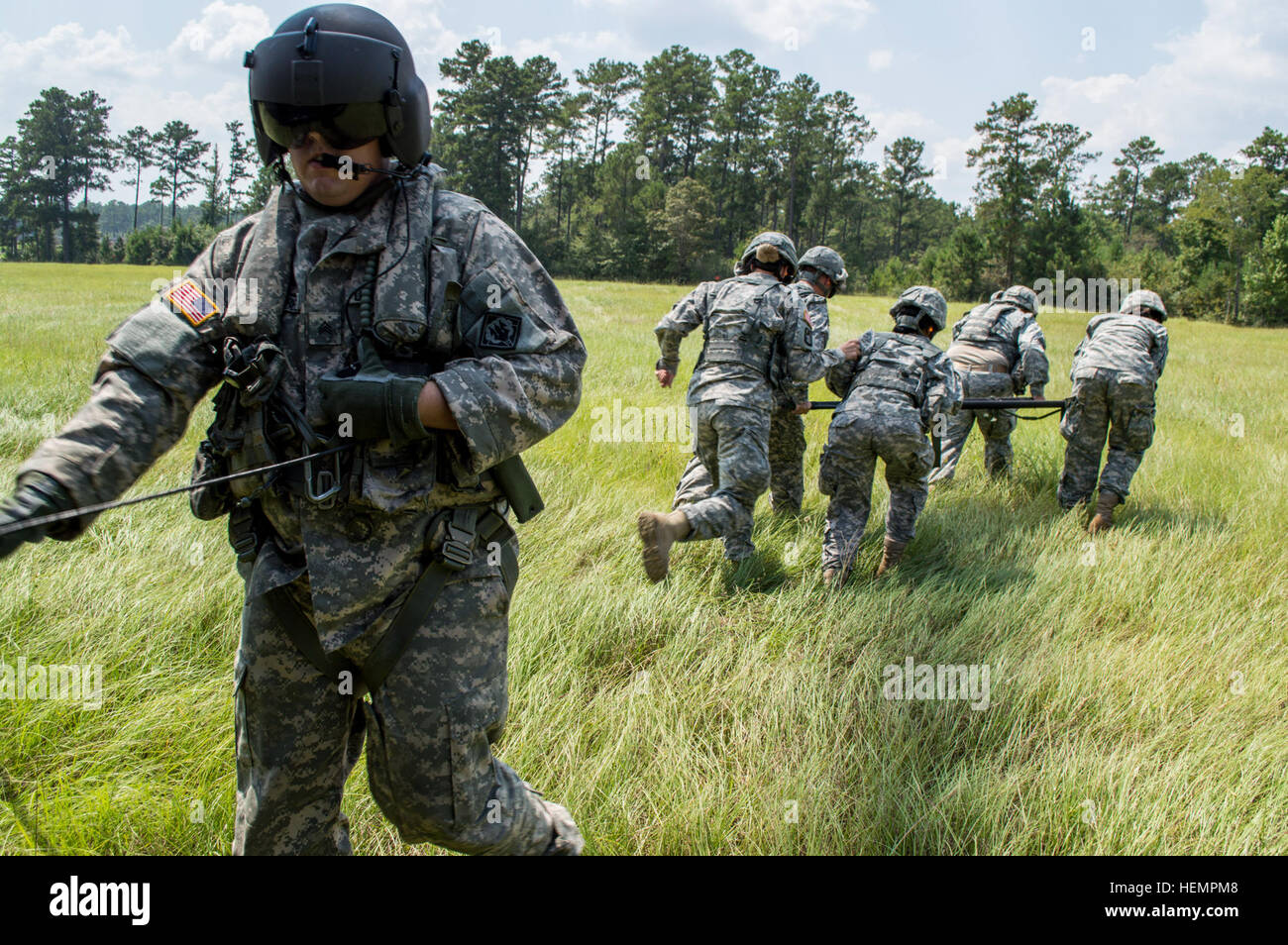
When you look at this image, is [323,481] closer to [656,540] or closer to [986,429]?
[656,540]

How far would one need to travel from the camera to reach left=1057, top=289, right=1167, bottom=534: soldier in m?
6.38

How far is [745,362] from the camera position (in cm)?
523

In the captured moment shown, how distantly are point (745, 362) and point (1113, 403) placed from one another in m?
3.33

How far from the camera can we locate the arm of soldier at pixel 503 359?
6.21ft

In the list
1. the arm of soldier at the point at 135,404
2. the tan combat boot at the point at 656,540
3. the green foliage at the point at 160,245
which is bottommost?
the tan combat boot at the point at 656,540

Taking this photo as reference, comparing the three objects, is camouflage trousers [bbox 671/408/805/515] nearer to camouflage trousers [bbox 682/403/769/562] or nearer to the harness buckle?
camouflage trousers [bbox 682/403/769/562]

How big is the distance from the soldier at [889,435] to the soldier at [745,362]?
0.32m

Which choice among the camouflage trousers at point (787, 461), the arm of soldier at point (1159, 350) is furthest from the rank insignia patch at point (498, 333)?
the arm of soldier at point (1159, 350)

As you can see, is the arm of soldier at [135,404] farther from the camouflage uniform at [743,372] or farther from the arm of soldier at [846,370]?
the arm of soldier at [846,370]

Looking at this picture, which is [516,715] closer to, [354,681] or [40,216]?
[354,681]

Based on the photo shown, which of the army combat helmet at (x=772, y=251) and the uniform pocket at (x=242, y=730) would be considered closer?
the uniform pocket at (x=242, y=730)

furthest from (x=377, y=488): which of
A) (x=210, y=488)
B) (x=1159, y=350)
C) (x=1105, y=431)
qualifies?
(x=1159, y=350)

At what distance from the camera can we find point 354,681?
201 centimetres

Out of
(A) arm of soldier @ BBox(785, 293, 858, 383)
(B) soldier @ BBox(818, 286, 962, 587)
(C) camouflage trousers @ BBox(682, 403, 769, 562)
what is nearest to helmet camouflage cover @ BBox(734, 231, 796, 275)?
(A) arm of soldier @ BBox(785, 293, 858, 383)
